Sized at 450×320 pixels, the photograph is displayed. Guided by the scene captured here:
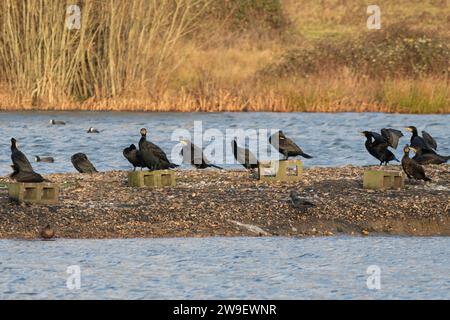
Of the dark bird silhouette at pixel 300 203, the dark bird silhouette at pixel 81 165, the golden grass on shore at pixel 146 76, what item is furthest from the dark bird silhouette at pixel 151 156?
the golden grass on shore at pixel 146 76

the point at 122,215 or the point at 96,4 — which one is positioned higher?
the point at 96,4

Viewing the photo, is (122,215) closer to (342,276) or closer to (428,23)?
(342,276)

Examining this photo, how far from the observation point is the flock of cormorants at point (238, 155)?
16525 mm

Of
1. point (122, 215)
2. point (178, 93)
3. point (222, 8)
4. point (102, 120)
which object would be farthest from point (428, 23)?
point (122, 215)

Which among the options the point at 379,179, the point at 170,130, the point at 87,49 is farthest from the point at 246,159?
the point at 87,49

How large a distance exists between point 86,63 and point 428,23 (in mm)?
25292

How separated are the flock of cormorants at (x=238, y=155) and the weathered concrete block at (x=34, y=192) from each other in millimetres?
238

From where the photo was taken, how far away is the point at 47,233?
45.5 ft

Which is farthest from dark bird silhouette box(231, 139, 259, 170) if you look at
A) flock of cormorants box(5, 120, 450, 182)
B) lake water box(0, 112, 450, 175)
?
lake water box(0, 112, 450, 175)

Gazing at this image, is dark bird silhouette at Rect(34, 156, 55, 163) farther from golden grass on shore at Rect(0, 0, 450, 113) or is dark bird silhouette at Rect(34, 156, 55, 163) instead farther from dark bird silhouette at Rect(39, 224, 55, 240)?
dark bird silhouette at Rect(39, 224, 55, 240)

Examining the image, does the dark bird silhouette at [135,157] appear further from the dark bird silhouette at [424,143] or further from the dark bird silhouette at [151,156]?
the dark bird silhouette at [424,143]

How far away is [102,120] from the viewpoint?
101 ft

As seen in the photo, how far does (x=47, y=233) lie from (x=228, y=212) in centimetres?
239

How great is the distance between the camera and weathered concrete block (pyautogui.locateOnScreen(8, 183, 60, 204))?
14.9 metres
